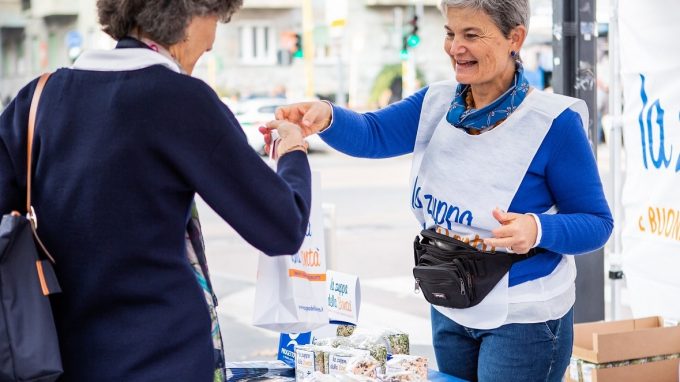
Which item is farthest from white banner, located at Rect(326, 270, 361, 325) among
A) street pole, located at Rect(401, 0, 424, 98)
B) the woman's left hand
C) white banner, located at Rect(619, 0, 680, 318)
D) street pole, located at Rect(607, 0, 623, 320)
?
street pole, located at Rect(401, 0, 424, 98)

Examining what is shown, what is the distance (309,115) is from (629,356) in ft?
5.22

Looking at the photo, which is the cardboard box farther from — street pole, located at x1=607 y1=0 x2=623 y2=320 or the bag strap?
the bag strap

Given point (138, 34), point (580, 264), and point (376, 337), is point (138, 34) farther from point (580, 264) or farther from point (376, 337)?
point (580, 264)

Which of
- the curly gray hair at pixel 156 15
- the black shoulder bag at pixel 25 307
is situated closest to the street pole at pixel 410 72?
the curly gray hair at pixel 156 15

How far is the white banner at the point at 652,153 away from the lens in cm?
371

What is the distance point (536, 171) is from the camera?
241cm

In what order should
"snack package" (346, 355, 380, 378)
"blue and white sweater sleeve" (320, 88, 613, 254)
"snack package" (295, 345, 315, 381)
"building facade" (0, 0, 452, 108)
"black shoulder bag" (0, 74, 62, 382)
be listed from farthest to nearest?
"building facade" (0, 0, 452, 108) → "snack package" (295, 345, 315, 381) → "snack package" (346, 355, 380, 378) → "blue and white sweater sleeve" (320, 88, 613, 254) → "black shoulder bag" (0, 74, 62, 382)

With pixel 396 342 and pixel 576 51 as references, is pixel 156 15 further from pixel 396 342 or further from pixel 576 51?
pixel 576 51

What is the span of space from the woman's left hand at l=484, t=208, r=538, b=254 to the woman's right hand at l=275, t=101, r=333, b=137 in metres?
0.53

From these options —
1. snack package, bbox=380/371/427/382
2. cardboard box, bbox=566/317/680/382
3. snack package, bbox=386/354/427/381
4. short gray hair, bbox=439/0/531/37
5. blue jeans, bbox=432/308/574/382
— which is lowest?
cardboard box, bbox=566/317/680/382

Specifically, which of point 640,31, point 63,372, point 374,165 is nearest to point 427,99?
point 63,372

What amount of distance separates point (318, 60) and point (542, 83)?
10284 mm

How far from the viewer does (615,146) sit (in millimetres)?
4195

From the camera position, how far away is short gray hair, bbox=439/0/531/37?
240 cm
